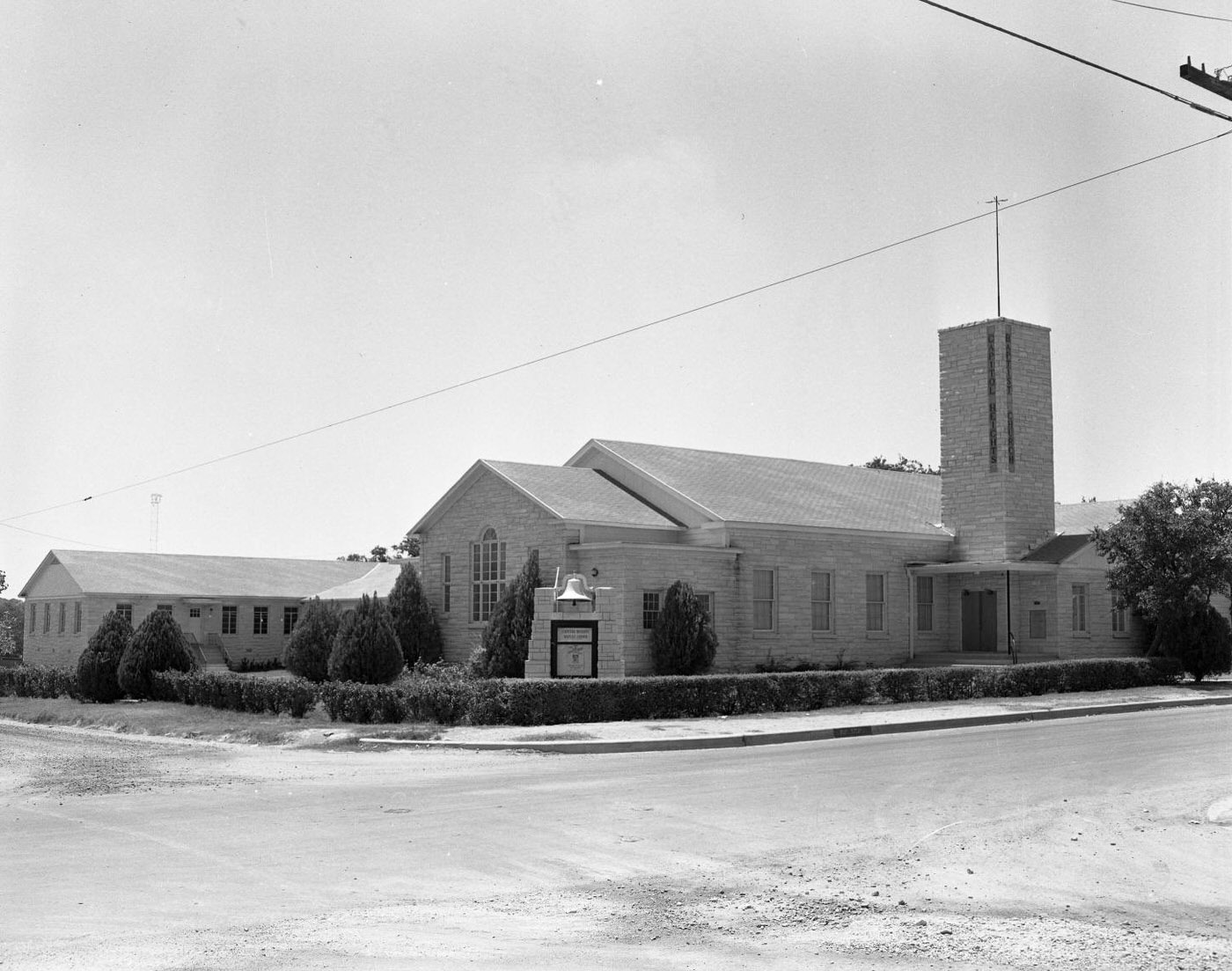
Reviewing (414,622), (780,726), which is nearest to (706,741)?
(780,726)

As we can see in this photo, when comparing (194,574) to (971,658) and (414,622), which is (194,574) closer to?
(414,622)

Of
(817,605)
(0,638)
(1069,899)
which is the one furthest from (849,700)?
(0,638)

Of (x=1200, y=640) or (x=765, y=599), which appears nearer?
(x=1200, y=640)

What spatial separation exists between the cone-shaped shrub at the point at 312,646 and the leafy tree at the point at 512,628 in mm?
5966

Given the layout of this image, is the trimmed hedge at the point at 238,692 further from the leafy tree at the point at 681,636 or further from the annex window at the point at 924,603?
the annex window at the point at 924,603

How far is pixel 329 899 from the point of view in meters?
8.89

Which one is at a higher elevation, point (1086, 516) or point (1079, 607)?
point (1086, 516)

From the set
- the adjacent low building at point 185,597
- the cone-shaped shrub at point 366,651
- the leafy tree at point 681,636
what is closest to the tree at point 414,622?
the cone-shaped shrub at point 366,651

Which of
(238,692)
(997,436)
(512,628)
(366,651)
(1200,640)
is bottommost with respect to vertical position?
(238,692)

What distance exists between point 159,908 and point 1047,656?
100ft

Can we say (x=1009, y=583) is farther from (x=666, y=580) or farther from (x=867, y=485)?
(x=666, y=580)

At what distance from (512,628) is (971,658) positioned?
13285 millimetres

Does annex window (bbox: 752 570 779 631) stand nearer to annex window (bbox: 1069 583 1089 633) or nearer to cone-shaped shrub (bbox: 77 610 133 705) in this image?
annex window (bbox: 1069 583 1089 633)

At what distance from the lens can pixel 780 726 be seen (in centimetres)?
2181
